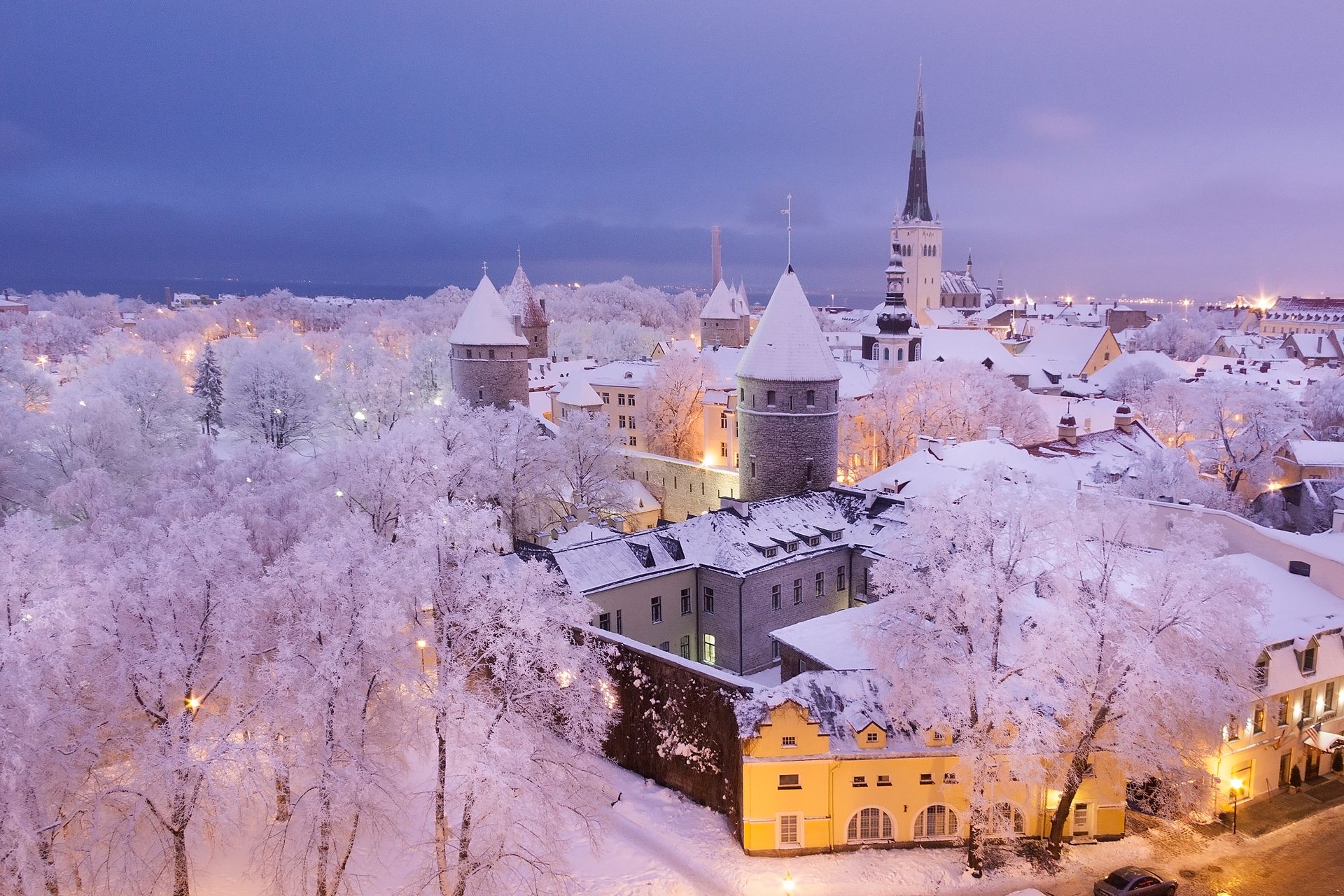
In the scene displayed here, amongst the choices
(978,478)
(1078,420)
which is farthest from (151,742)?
(1078,420)

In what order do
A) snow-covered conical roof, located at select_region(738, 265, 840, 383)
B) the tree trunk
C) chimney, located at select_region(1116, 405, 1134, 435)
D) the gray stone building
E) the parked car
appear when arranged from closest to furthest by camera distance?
the tree trunk < the parked car < the gray stone building < snow-covered conical roof, located at select_region(738, 265, 840, 383) < chimney, located at select_region(1116, 405, 1134, 435)

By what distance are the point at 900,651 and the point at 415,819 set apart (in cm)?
1059

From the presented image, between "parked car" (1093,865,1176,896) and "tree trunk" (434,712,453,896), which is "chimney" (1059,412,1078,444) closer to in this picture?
"parked car" (1093,865,1176,896)

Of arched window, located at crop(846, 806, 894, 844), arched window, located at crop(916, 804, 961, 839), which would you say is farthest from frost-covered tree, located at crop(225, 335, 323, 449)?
arched window, located at crop(916, 804, 961, 839)

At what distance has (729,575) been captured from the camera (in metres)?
26.2

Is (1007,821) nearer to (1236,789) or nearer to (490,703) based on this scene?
(1236,789)

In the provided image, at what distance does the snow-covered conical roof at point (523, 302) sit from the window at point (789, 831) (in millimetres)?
48502

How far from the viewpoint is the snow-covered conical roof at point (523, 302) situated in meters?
63.6

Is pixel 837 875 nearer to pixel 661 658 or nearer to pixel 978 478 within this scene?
pixel 661 658

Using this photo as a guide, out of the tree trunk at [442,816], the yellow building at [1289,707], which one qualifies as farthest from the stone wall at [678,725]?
the yellow building at [1289,707]

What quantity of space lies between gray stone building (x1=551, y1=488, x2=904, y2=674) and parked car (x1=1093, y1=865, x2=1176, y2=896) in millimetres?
11613

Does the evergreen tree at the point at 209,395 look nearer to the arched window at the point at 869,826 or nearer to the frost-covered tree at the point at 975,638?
the arched window at the point at 869,826

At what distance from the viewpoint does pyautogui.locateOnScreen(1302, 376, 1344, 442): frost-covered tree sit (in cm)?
4656

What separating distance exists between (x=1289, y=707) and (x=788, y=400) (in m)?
17.8
